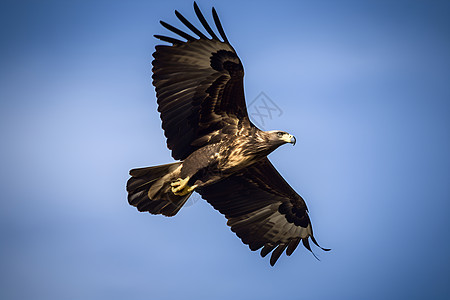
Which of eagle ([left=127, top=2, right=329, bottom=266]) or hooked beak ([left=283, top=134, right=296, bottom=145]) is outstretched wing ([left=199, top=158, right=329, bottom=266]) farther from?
hooked beak ([left=283, top=134, right=296, bottom=145])

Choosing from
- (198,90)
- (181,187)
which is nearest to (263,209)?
(181,187)

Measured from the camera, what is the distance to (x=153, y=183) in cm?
1025

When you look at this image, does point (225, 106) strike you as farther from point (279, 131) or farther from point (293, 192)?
point (293, 192)

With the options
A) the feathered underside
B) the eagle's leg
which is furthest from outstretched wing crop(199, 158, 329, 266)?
the eagle's leg

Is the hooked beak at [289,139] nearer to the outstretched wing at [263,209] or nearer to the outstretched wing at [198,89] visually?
the outstretched wing at [198,89]

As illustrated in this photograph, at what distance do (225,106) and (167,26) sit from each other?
1516 mm

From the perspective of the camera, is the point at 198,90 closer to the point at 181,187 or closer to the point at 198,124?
the point at 198,124

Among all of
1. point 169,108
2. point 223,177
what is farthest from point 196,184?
point 169,108

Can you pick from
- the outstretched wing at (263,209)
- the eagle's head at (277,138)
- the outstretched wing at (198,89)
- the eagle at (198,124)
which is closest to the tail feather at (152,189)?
the eagle at (198,124)

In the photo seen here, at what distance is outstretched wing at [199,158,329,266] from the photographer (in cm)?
1114

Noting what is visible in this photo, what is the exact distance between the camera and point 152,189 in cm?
1025

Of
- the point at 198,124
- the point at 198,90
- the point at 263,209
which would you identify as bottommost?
the point at 263,209

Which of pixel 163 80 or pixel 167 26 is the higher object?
pixel 167 26

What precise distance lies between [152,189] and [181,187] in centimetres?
54
